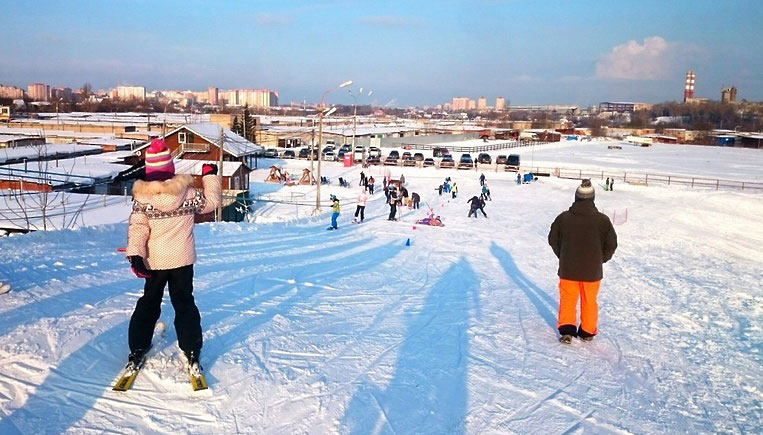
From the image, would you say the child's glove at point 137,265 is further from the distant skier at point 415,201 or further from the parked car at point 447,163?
the parked car at point 447,163

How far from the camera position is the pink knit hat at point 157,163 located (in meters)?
3.83

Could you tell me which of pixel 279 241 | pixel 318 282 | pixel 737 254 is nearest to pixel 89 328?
pixel 318 282

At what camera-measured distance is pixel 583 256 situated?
552 cm

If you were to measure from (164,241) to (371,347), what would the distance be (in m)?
2.18

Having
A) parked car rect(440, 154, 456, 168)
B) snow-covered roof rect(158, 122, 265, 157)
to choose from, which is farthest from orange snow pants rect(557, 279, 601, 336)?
parked car rect(440, 154, 456, 168)

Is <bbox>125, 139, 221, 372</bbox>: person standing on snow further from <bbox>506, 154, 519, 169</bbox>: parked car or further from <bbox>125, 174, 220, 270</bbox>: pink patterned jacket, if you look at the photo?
<bbox>506, 154, 519, 169</bbox>: parked car

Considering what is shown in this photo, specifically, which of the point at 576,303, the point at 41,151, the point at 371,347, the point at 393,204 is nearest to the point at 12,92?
the point at 41,151

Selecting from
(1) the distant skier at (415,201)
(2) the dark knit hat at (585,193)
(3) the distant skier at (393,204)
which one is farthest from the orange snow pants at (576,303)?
(1) the distant skier at (415,201)

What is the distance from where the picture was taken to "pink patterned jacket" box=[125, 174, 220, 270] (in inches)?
148

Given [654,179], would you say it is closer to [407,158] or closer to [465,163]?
[465,163]

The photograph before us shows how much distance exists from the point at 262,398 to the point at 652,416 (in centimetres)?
287

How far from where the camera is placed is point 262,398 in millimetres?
3926

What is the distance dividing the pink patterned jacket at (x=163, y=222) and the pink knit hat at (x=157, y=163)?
0.23 ft

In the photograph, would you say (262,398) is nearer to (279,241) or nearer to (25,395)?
(25,395)
